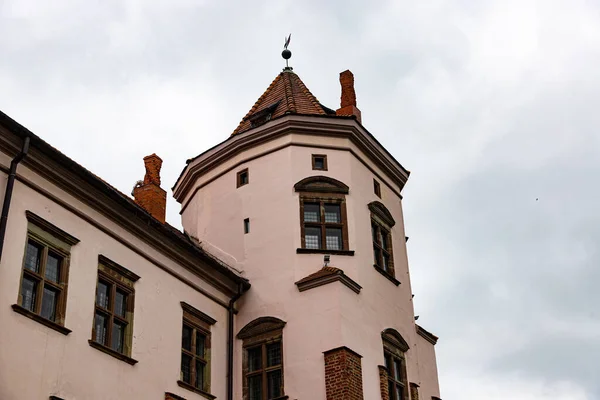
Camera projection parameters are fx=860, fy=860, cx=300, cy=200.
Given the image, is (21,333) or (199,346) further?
(199,346)

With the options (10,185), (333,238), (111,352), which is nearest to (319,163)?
(333,238)

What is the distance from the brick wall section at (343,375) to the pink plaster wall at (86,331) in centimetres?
288

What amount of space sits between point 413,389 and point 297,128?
8.17m

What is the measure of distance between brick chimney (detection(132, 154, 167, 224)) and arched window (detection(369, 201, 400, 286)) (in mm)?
6133

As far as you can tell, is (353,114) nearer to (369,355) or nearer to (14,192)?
(369,355)

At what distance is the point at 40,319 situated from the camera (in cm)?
1655

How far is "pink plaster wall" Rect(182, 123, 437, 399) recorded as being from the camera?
21.7 meters

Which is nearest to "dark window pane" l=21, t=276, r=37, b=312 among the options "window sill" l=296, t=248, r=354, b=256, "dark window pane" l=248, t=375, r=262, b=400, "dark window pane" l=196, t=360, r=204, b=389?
"dark window pane" l=196, t=360, r=204, b=389

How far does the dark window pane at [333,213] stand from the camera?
79.4 feet

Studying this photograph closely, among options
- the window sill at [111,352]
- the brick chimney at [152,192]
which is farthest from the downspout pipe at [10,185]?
the brick chimney at [152,192]

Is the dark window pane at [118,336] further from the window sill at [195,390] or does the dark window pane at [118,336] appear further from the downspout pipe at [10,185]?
the downspout pipe at [10,185]

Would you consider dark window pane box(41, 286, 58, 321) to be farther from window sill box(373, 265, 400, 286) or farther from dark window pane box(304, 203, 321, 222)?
window sill box(373, 265, 400, 286)

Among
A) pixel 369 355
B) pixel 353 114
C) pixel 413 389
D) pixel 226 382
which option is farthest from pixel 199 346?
pixel 353 114

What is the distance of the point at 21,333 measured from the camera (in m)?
16.1
